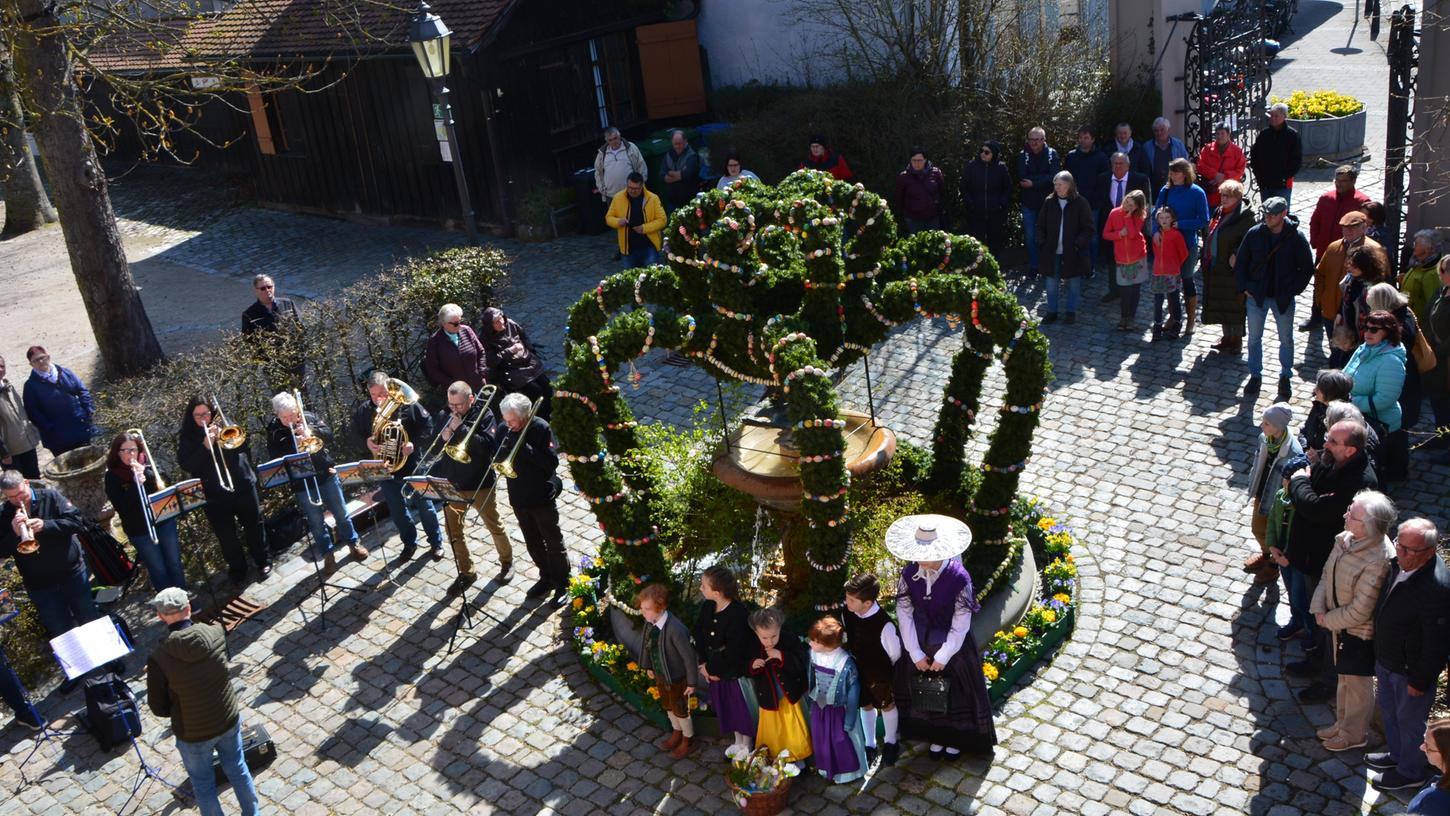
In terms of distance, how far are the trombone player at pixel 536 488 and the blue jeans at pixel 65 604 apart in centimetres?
329

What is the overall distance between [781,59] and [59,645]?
15.1 metres

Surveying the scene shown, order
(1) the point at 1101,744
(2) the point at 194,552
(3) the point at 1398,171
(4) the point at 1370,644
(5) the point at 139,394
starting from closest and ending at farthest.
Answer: (4) the point at 1370,644
(1) the point at 1101,744
(2) the point at 194,552
(5) the point at 139,394
(3) the point at 1398,171

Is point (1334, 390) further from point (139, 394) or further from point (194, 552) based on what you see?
point (139, 394)

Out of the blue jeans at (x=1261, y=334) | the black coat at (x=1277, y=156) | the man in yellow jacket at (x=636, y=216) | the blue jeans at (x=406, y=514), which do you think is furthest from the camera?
the man in yellow jacket at (x=636, y=216)

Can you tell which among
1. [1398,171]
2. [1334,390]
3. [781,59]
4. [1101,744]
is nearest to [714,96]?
[781,59]

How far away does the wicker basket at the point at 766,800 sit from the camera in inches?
290

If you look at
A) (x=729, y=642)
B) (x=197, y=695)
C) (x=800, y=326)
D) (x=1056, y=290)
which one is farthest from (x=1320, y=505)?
(x=197, y=695)

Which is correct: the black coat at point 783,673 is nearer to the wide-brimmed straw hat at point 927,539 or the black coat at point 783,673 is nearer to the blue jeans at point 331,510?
the wide-brimmed straw hat at point 927,539

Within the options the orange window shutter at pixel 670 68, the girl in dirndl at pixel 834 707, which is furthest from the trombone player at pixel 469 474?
the orange window shutter at pixel 670 68

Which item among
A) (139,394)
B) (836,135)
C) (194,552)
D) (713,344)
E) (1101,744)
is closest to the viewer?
(1101,744)

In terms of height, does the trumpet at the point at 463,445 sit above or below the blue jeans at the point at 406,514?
above

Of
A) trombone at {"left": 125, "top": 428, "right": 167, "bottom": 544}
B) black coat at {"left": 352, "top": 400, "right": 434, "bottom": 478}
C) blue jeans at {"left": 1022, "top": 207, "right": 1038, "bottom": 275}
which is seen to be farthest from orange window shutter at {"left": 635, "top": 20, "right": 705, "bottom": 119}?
trombone at {"left": 125, "top": 428, "right": 167, "bottom": 544}

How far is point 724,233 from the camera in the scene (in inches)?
319

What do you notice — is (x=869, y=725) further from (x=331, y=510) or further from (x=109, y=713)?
(x=331, y=510)
